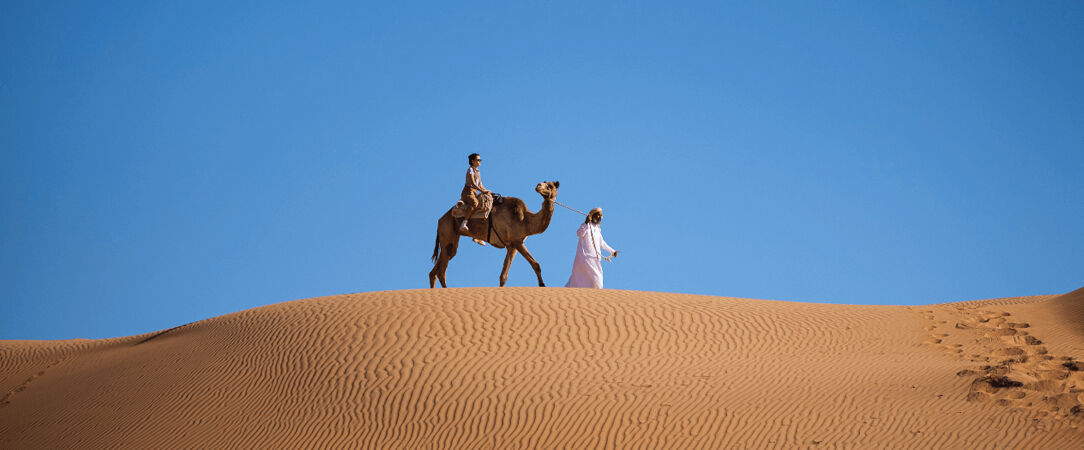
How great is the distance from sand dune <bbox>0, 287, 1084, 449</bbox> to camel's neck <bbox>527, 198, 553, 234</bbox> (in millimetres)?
2145

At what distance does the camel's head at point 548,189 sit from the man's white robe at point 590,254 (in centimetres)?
90

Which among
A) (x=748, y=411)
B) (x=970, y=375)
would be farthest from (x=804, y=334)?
(x=748, y=411)

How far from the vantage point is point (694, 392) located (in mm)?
11469

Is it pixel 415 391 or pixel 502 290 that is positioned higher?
pixel 502 290

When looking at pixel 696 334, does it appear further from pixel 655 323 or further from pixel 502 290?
pixel 502 290

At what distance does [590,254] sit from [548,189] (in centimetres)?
156

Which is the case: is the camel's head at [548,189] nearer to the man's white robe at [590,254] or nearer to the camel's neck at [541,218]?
the camel's neck at [541,218]

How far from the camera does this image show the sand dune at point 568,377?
33.8 ft

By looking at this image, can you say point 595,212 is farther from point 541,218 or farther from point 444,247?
point 444,247

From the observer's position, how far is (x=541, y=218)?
61.3ft

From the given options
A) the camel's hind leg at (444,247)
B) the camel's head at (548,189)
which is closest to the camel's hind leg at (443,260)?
the camel's hind leg at (444,247)

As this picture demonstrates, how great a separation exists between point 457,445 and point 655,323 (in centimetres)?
512

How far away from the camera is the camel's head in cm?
1850

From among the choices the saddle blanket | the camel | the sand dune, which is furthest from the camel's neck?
the sand dune
